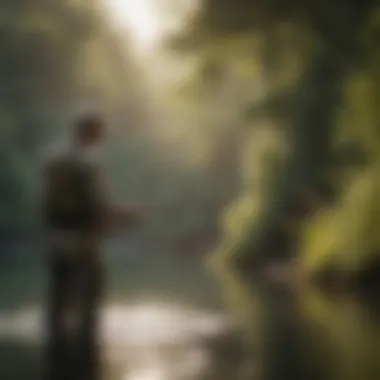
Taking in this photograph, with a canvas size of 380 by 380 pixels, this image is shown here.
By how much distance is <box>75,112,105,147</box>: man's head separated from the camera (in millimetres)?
1535

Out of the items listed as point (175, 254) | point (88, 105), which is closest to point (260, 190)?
point (175, 254)

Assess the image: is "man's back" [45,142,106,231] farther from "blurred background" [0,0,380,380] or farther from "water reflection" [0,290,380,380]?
"water reflection" [0,290,380,380]

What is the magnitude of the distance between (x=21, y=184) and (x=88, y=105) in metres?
0.20

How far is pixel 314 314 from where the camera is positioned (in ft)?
5.07

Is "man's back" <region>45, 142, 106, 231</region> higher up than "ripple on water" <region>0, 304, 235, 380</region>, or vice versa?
"man's back" <region>45, 142, 106, 231</region>

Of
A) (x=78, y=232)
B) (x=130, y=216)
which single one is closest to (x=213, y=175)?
(x=130, y=216)

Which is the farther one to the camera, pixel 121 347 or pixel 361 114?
pixel 361 114

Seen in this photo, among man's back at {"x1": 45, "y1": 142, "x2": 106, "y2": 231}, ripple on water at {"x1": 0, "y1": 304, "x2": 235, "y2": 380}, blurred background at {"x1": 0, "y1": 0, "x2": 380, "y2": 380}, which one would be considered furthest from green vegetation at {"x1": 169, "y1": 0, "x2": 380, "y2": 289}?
man's back at {"x1": 45, "y1": 142, "x2": 106, "y2": 231}

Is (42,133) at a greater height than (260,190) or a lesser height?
greater

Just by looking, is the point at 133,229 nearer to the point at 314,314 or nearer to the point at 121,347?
the point at 121,347

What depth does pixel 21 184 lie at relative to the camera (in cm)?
151

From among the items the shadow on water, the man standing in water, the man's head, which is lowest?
the shadow on water

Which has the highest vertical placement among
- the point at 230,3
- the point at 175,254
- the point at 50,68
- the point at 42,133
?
the point at 230,3

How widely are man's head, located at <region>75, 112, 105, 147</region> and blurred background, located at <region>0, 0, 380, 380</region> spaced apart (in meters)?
0.02
